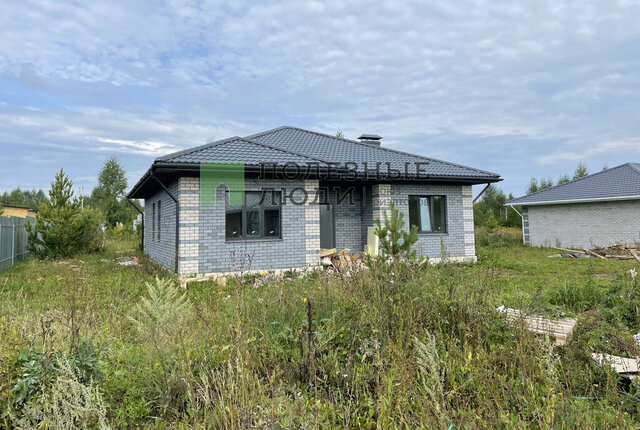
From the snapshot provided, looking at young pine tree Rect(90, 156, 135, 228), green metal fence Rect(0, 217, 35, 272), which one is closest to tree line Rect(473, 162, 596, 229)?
green metal fence Rect(0, 217, 35, 272)

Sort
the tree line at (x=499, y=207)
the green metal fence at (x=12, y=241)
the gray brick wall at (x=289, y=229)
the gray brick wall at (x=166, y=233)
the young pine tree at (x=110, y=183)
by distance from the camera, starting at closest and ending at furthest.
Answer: the gray brick wall at (x=289, y=229)
the gray brick wall at (x=166, y=233)
the green metal fence at (x=12, y=241)
the tree line at (x=499, y=207)
the young pine tree at (x=110, y=183)

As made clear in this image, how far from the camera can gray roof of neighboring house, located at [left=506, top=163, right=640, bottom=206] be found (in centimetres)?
1705

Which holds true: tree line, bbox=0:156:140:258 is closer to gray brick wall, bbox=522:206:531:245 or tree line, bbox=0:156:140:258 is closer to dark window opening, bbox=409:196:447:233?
dark window opening, bbox=409:196:447:233

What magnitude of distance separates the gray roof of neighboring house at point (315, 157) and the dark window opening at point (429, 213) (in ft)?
3.07

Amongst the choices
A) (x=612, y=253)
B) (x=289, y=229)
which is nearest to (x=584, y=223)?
(x=612, y=253)

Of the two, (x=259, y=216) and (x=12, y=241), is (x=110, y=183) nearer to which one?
(x=12, y=241)

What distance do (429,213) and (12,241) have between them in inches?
589

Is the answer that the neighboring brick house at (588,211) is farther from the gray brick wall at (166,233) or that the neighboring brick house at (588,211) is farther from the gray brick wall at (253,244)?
the gray brick wall at (166,233)

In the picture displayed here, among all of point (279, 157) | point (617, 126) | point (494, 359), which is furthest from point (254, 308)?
point (617, 126)

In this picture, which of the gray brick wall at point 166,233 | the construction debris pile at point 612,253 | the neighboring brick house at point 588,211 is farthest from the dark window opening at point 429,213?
the neighboring brick house at point 588,211

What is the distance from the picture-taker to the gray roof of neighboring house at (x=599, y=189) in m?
17.0

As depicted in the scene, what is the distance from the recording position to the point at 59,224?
14.5 m

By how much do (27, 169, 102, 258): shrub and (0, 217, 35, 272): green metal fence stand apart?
33 centimetres

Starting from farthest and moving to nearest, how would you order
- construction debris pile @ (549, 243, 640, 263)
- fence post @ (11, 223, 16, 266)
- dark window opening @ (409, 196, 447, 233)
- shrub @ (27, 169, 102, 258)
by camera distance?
1. construction debris pile @ (549, 243, 640, 263)
2. shrub @ (27, 169, 102, 258)
3. fence post @ (11, 223, 16, 266)
4. dark window opening @ (409, 196, 447, 233)
